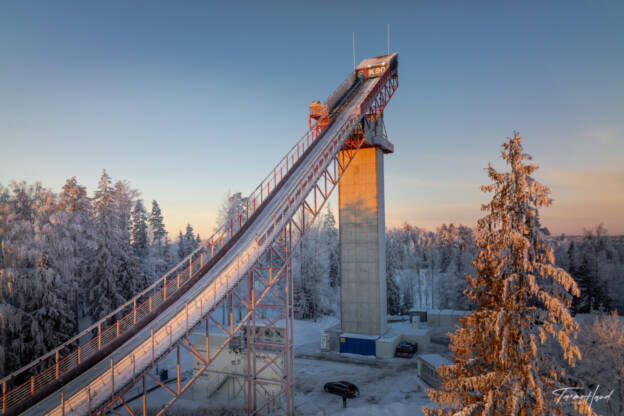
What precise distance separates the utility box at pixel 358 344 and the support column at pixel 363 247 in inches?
32.1

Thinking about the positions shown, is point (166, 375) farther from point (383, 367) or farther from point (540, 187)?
point (540, 187)

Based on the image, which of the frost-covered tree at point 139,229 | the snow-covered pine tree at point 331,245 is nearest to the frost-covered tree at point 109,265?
the frost-covered tree at point 139,229

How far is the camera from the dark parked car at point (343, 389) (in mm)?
23781

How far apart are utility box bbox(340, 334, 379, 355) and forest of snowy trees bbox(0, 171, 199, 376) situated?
1922 cm

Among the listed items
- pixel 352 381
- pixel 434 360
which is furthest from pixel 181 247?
pixel 434 360

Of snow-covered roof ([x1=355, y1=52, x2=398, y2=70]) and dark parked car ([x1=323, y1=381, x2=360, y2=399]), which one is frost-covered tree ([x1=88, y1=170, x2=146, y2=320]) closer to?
dark parked car ([x1=323, y1=381, x2=360, y2=399])

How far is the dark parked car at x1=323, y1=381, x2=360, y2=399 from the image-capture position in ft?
78.0

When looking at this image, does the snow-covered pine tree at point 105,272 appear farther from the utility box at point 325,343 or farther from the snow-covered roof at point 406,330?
the snow-covered roof at point 406,330

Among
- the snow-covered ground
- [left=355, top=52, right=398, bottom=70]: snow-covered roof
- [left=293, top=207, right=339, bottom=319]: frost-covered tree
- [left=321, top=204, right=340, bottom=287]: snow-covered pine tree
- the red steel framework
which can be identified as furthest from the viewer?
[left=321, top=204, right=340, bottom=287]: snow-covered pine tree

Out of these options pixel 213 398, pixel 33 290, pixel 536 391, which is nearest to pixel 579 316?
pixel 213 398

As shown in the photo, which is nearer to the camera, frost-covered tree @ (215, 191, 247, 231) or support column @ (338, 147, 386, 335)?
support column @ (338, 147, 386, 335)

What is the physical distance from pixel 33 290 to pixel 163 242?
36588 millimetres

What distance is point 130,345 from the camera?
16.2m

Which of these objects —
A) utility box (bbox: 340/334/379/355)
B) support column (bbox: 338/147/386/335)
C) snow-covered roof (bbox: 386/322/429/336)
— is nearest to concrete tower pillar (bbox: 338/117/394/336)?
support column (bbox: 338/147/386/335)
